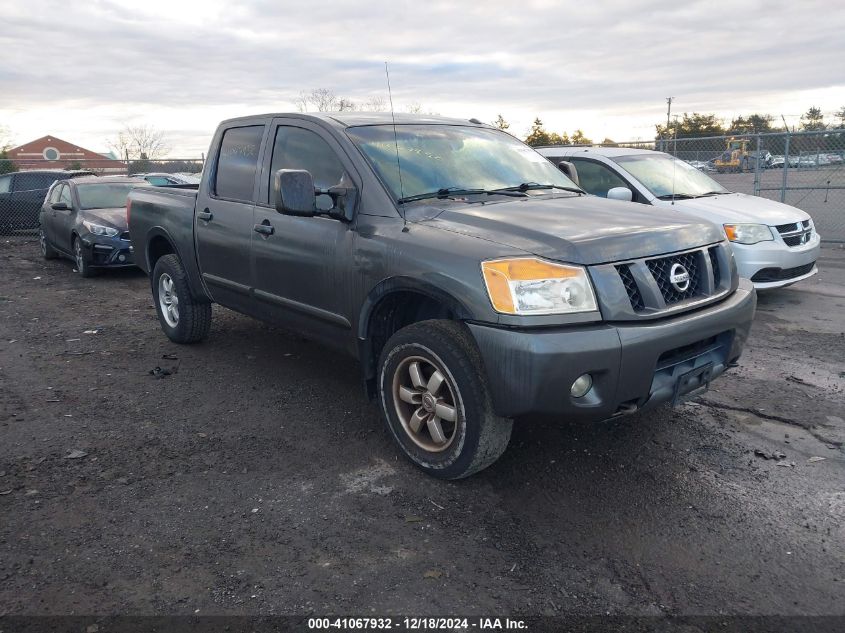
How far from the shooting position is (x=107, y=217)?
10.4 metres

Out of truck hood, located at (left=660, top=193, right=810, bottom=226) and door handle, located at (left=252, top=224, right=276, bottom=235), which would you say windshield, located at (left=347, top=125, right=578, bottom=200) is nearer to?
door handle, located at (left=252, top=224, right=276, bottom=235)

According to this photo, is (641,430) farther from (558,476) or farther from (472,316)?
(472,316)

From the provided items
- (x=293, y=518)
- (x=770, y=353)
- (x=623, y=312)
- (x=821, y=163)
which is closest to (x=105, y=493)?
(x=293, y=518)

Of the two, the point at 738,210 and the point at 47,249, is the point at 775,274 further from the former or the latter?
the point at 47,249

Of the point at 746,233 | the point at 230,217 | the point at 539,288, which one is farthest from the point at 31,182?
the point at 539,288

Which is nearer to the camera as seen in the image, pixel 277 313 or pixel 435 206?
pixel 435 206

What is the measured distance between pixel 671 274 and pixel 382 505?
1851 millimetres

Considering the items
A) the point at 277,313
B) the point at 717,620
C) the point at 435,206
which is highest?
the point at 435,206

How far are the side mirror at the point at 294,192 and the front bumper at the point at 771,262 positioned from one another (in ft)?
16.6

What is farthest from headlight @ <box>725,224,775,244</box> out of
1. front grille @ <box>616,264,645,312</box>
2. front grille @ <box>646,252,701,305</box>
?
front grille @ <box>616,264,645,312</box>

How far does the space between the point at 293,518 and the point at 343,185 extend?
1912 millimetres

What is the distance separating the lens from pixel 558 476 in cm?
370

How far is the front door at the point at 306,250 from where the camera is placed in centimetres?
411

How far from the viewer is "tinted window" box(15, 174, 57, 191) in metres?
15.4
